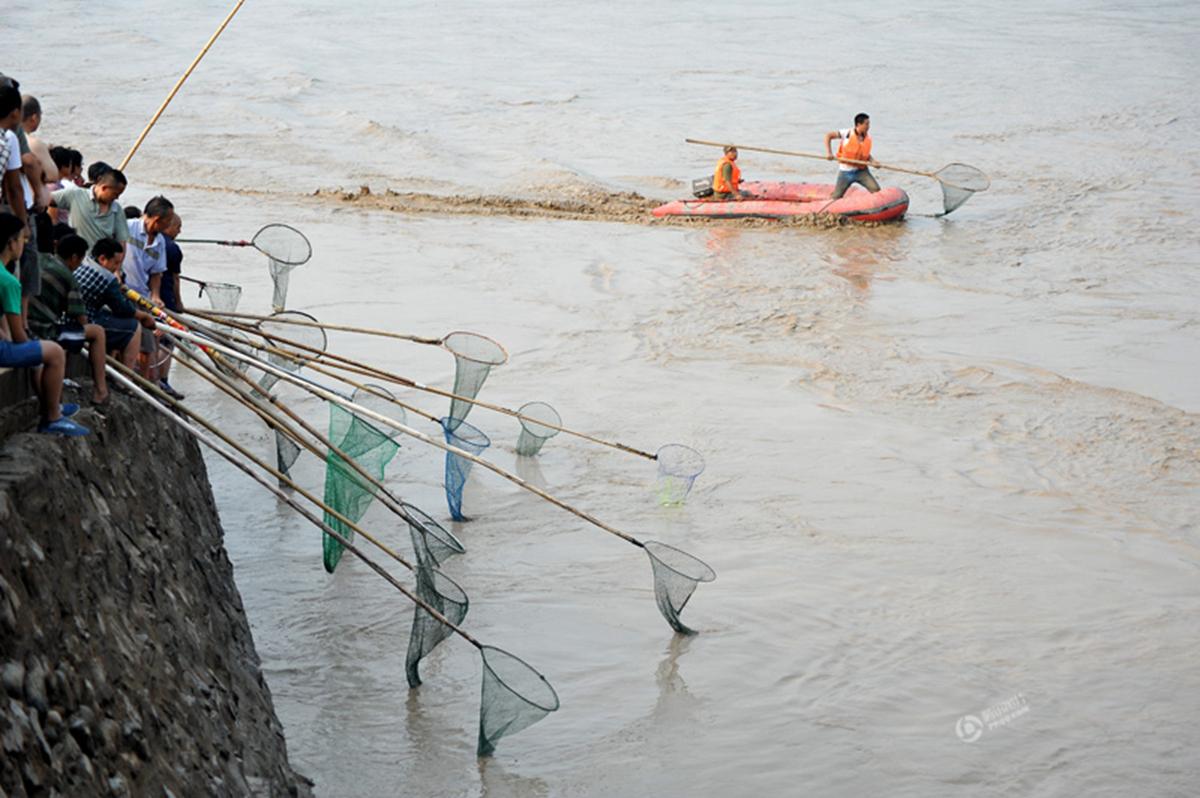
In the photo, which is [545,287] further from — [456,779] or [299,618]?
[456,779]

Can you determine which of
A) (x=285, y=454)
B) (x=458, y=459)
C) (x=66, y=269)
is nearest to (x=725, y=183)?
(x=285, y=454)

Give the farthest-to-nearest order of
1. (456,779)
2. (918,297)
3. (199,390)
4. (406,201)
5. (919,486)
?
1. (406,201)
2. (918,297)
3. (199,390)
4. (919,486)
5. (456,779)

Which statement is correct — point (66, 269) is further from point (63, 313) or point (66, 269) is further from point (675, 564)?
point (675, 564)

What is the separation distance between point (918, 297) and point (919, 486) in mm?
5422

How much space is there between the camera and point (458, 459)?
911 cm

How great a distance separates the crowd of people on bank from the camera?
4984 mm

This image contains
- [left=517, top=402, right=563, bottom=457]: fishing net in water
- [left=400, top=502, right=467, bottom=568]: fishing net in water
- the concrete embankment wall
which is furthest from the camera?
[left=517, top=402, right=563, bottom=457]: fishing net in water

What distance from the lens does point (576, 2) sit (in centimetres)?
3891

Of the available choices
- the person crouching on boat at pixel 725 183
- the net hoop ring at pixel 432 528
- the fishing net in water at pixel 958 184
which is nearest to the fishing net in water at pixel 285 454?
the net hoop ring at pixel 432 528

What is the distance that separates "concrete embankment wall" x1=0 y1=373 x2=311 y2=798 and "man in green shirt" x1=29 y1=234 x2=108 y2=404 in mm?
186

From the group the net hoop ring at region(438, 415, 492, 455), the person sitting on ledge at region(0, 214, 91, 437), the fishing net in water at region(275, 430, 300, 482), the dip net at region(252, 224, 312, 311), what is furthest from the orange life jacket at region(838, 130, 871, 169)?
the person sitting on ledge at region(0, 214, 91, 437)

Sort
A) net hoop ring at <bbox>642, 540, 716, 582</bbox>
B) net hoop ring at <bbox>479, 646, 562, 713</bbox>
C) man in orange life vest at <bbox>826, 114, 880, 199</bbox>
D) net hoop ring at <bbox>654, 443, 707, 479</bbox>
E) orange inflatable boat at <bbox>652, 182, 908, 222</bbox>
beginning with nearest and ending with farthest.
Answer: net hoop ring at <bbox>479, 646, 562, 713</bbox>, net hoop ring at <bbox>642, 540, 716, 582</bbox>, net hoop ring at <bbox>654, 443, 707, 479</bbox>, man in orange life vest at <bbox>826, 114, 880, 199</bbox>, orange inflatable boat at <bbox>652, 182, 908, 222</bbox>

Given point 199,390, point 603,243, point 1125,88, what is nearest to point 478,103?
point 603,243

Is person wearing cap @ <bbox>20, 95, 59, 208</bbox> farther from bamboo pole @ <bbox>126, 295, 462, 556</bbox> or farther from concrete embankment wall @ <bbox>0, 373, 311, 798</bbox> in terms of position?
concrete embankment wall @ <bbox>0, 373, 311, 798</bbox>
